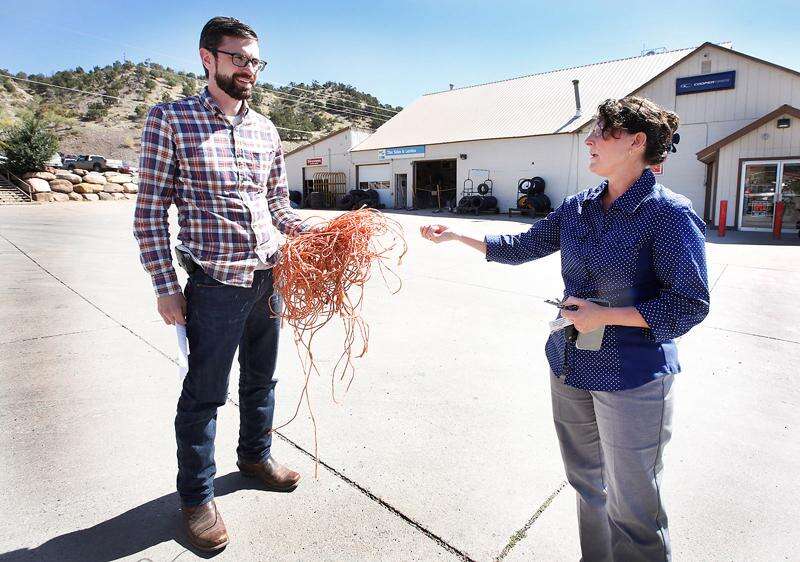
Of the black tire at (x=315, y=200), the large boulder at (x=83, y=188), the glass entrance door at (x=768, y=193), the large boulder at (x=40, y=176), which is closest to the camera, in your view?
the glass entrance door at (x=768, y=193)

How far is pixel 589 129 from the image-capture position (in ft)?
71.9

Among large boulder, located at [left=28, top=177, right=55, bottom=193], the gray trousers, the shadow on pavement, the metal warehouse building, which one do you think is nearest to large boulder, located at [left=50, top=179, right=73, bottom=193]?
large boulder, located at [left=28, top=177, right=55, bottom=193]

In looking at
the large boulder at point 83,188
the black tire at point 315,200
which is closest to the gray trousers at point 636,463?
the black tire at point 315,200

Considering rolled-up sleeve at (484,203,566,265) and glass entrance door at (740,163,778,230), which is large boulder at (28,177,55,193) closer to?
rolled-up sleeve at (484,203,566,265)

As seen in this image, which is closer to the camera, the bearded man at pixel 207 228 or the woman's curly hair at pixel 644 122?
the woman's curly hair at pixel 644 122

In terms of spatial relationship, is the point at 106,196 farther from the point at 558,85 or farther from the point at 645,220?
the point at 645,220

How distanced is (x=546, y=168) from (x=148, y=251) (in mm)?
23045

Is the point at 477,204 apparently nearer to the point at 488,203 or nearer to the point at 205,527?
the point at 488,203

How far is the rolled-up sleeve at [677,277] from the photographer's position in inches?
60.3

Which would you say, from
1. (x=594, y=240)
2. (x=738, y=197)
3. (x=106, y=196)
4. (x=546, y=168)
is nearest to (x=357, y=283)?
(x=594, y=240)

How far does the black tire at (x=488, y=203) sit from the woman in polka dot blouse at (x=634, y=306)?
897 inches

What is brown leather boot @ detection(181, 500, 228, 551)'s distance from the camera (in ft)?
7.09

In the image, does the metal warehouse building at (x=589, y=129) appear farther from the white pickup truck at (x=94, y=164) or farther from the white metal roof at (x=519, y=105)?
the white pickup truck at (x=94, y=164)

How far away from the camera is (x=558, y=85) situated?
27.4m
